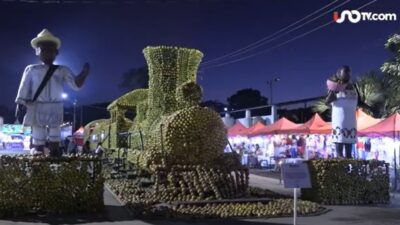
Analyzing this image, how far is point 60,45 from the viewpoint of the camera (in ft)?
35.8

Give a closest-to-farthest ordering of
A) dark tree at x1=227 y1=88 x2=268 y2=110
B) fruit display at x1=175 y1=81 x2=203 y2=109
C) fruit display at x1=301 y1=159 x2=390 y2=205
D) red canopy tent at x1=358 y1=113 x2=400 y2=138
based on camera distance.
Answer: fruit display at x1=301 y1=159 x2=390 y2=205 < fruit display at x1=175 y1=81 x2=203 y2=109 < red canopy tent at x1=358 y1=113 x2=400 y2=138 < dark tree at x1=227 y1=88 x2=268 y2=110

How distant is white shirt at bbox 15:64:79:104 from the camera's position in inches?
414

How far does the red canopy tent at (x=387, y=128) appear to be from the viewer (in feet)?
56.3

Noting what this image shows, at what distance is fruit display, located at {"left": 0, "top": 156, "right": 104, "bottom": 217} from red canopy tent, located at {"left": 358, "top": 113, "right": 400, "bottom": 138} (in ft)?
34.2

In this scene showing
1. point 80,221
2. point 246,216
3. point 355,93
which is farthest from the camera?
point 355,93

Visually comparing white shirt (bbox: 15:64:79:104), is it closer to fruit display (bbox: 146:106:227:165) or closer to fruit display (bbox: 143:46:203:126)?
fruit display (bbox: 146:106:227:165)

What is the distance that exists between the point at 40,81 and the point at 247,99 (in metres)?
69.2

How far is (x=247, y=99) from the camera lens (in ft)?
260

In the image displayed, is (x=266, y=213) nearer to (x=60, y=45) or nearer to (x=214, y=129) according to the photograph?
(x=214, y=129)

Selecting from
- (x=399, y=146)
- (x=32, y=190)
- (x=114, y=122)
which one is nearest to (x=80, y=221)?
(x=32, y=190)

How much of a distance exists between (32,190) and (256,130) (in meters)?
20.9

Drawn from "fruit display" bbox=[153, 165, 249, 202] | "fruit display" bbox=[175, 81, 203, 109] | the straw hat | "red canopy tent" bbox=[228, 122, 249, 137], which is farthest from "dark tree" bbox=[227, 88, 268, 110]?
the straw hat

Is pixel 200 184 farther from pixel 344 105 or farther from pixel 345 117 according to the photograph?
pixel 344 105

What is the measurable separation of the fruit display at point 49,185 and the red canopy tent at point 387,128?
10.4 metres
